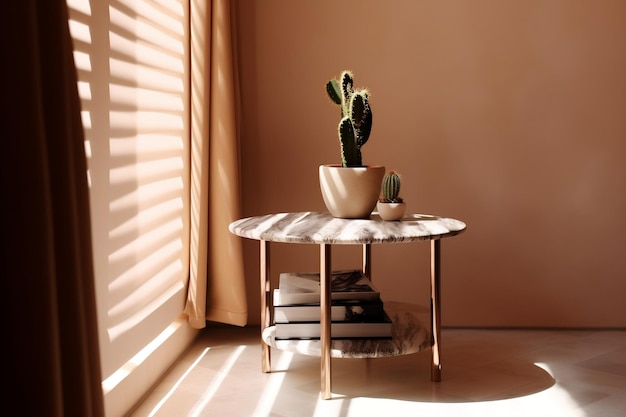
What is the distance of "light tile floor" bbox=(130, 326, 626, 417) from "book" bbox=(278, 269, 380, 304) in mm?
285

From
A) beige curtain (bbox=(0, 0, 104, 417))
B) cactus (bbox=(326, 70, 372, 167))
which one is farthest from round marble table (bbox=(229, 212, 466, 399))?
beige curtain (bbox=(0, 0, 104, 417))

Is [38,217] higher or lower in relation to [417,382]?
higher

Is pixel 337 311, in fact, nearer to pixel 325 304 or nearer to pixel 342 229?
pixel 325 304

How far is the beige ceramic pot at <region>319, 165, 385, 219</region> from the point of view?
2424mm

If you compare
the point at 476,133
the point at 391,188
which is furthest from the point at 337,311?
the point at 476,133

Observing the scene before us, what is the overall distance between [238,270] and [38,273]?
1850mm

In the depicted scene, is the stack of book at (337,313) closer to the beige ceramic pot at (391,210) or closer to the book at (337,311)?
the book at (337,311)

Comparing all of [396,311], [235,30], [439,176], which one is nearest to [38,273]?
[396,311]

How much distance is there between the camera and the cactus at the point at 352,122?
2.41 m

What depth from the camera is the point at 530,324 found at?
3246mm

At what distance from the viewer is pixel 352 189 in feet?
8.00

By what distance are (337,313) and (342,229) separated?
0.95ft

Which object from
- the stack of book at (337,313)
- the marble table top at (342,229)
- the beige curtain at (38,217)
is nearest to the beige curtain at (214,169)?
the marble table top at (342,229)

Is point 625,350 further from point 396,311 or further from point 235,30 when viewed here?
point 235,30
